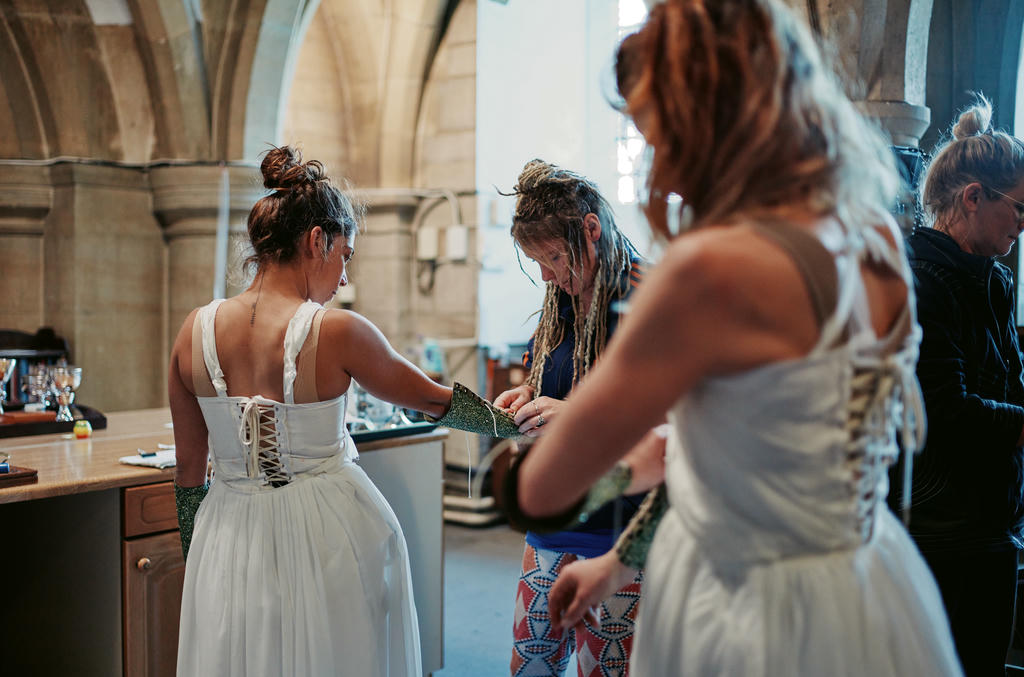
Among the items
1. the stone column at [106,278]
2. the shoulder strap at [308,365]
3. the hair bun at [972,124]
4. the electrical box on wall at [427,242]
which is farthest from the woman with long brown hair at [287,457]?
the electrical box on wall at [427,242]

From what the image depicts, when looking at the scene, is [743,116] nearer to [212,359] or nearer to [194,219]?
[212,359]

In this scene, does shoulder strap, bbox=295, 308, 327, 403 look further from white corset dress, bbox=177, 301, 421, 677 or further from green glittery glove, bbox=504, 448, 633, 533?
green glittery glove, bbox=504, 448, 633, 533

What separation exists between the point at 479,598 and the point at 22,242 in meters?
3.59

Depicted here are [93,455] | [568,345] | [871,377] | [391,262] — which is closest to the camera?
[871,377]

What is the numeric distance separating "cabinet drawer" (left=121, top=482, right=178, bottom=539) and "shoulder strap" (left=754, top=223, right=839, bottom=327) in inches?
88.3

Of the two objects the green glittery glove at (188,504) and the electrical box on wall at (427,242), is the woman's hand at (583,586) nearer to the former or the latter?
the green glittery glove at (188,504)

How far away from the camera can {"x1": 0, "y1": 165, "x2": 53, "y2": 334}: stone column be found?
216 inches

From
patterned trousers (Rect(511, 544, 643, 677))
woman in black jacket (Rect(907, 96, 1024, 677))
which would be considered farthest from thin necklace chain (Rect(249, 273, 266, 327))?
woman in black jacket (Rect(907, 96, 1024, 677))

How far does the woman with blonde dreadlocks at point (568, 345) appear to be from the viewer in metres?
1.99

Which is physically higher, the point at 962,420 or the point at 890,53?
the point at 890,53

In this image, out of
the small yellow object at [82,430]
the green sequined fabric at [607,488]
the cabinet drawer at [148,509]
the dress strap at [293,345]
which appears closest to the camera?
the green sequined fabric at [607,488]

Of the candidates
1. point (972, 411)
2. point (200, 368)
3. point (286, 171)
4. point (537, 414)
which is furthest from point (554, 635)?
point (286, 171)

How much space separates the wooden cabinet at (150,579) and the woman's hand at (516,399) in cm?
112

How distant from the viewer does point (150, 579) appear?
8.82 feet
